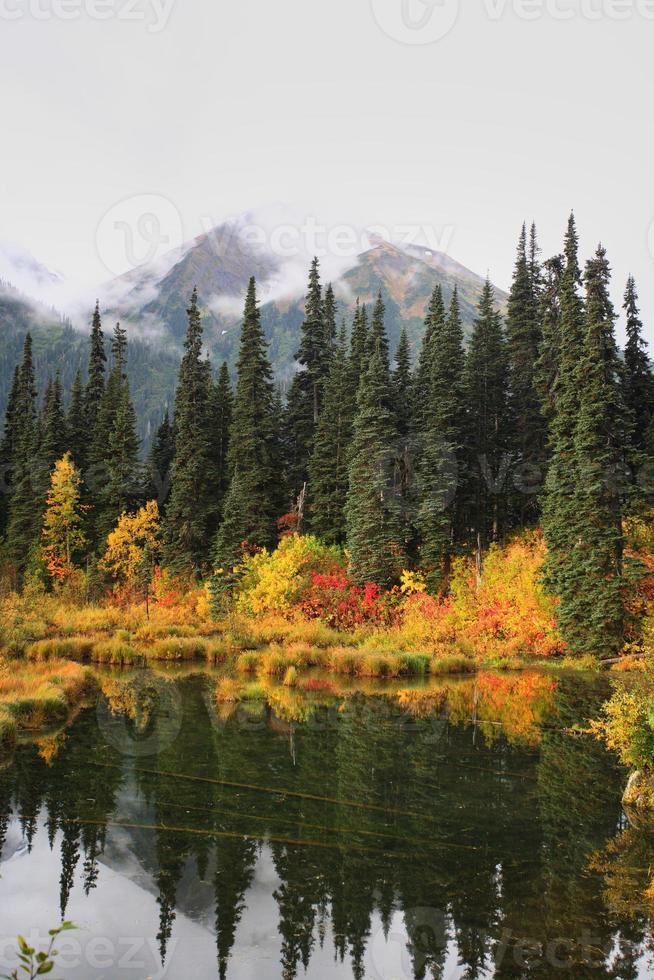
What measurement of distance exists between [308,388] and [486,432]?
16995 mm

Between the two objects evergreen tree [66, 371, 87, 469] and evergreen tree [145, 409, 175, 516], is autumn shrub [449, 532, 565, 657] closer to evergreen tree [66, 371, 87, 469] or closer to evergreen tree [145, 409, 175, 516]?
evergreen tree [145, 409, 175, 516]

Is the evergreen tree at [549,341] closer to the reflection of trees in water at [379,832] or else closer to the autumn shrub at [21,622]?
the reflection of trees in water at [379,832]

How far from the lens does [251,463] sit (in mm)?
51500

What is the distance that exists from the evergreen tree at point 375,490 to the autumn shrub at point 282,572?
8.56 ft

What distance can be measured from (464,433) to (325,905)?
4011cm

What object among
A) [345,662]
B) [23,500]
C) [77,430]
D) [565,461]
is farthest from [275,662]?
[77,430]

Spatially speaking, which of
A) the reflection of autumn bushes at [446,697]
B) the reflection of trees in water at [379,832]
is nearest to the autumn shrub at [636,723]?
the reflection of trees in water at [379,832]

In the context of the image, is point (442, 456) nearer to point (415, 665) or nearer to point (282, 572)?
point (282, 572)

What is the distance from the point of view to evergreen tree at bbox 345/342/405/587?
43.8m

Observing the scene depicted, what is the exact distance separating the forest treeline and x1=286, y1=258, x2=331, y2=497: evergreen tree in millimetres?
201

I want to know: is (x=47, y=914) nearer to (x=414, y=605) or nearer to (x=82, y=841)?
(x=82, y=841)

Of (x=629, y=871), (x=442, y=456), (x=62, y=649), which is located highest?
(x=442, y=456)

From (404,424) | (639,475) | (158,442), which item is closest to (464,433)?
(404,424)

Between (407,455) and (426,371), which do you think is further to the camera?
(426,371)
